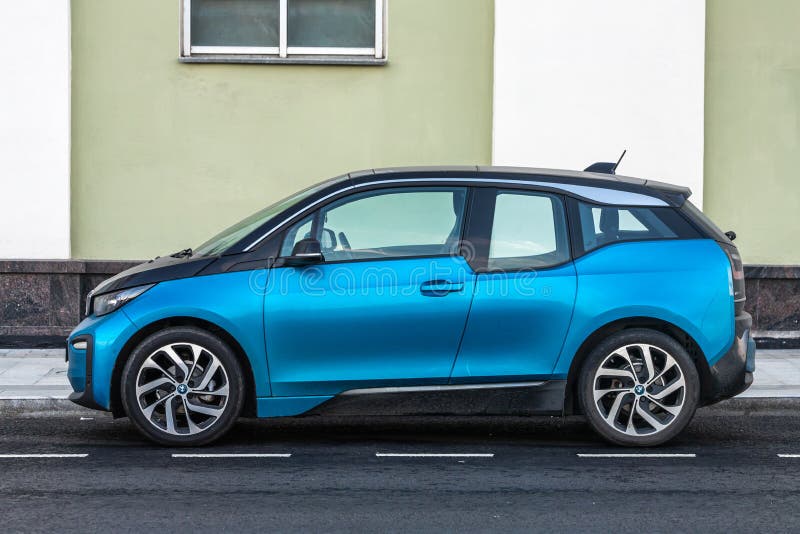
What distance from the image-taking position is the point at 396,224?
7.44m

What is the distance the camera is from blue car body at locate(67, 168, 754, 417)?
7277mm

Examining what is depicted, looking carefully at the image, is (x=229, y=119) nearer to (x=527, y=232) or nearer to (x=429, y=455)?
(x=527, y=232)

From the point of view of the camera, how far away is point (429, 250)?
24.3 feet

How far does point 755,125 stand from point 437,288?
6.37 metres

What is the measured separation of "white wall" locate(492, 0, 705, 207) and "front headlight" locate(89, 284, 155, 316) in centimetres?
556

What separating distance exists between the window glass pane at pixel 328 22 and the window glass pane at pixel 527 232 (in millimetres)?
5374

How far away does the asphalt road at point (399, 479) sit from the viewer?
18.9 feet

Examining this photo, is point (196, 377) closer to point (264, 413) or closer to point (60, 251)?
point (264, 413)

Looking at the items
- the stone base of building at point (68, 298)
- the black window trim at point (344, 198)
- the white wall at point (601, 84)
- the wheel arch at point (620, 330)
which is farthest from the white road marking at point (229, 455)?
the white wall at point (601, 84)

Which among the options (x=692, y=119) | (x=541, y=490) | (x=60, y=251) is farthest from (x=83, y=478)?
(x=692, y=119)

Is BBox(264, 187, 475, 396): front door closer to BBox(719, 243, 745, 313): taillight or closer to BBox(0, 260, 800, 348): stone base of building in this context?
BBox(719, 243, 745, 313): taillight

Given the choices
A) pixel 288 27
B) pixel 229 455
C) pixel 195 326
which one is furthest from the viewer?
pixel 288 27

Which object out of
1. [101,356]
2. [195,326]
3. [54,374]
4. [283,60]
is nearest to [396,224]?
[195,326]

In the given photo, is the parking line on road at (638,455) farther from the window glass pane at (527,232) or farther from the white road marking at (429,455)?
the window glass pane at (527,232)
